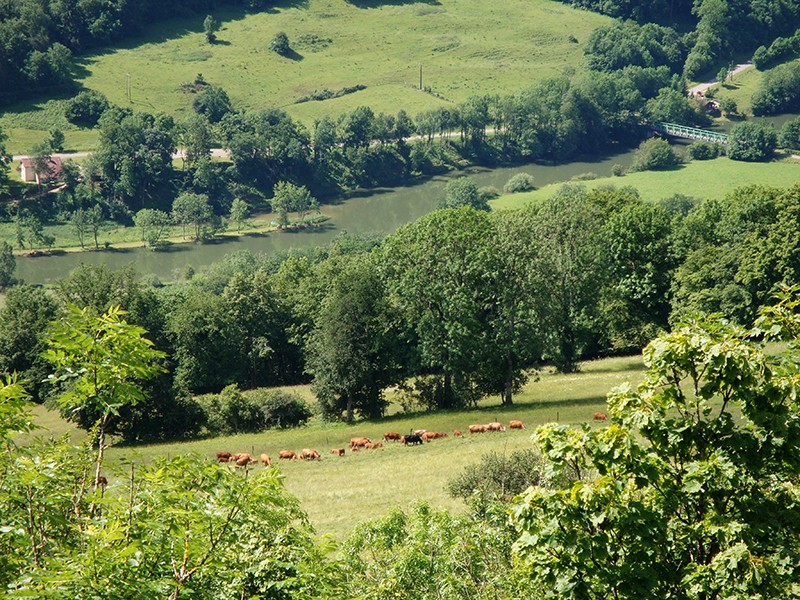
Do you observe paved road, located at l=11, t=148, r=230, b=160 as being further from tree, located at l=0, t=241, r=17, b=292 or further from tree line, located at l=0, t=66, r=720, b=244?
tree, located at l=0, t=241, r=17, b=292

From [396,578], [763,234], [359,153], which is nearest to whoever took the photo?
[396,578]

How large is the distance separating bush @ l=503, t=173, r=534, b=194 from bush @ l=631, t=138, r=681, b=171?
1927cm

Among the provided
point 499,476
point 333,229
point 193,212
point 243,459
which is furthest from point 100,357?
point 333,229

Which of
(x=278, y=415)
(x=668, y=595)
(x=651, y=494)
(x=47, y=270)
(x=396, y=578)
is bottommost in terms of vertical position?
(x=47, y=270)

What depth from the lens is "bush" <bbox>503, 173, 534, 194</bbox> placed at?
536ft

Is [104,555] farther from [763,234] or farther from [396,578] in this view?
[763,234]

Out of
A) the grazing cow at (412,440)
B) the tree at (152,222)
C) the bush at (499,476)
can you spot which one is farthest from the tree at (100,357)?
the tree at (152,222)

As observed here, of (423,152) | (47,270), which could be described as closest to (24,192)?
(47,270)

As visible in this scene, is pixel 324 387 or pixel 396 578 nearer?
pixel 396 578

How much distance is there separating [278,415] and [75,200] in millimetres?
103672

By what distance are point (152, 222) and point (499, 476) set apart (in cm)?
12482

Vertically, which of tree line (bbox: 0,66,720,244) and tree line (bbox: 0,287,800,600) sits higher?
tree line (bbox: 0,287,800,600)

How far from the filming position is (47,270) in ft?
447

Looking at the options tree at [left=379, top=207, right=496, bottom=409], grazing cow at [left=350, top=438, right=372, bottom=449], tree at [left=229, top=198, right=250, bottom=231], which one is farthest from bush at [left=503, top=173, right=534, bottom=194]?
grazing cow at [left=350, top=438, right=372, bottom=449]
